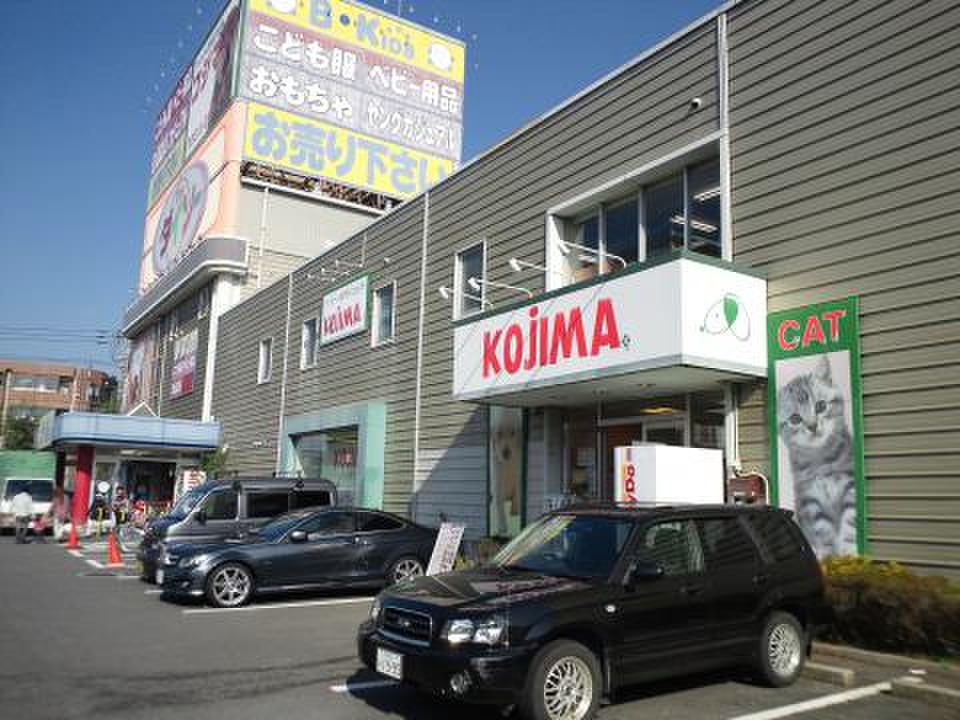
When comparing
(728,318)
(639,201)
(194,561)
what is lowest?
(194,561)

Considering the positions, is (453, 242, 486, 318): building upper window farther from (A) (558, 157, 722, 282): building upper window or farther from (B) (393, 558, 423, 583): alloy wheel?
(B) (393, 558, 423, 583): alloy wheel

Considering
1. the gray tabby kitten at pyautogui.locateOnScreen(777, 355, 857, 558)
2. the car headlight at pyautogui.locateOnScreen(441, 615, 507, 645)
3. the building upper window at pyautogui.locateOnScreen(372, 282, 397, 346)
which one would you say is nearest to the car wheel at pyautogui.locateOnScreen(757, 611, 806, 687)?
the gray tabby kitten at pyautogui.locateOnScreen(777, 355, 857, 558)

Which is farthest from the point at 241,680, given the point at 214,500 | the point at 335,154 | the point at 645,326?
the point at 335,154

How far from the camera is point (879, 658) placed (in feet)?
24.6

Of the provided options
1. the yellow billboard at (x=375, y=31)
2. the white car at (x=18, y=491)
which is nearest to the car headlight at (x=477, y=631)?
the white car at (x=18, y=491)

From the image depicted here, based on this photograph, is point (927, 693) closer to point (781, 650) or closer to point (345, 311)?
point (781, 650)

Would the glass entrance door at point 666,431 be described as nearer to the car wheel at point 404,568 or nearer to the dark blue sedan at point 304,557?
the dark blue sedan at point 304,557

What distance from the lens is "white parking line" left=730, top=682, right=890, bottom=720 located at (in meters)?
6.07

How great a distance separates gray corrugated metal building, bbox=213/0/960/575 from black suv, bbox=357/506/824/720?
95.5 inches

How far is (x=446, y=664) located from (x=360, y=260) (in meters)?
16.6

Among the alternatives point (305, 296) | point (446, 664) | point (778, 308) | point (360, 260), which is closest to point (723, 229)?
point (778, 308)

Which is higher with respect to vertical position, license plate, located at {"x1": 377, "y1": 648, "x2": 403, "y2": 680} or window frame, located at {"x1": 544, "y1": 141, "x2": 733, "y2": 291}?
window frame, located at {"x1": 544, "y1": 141, "x2": 733, "y2": 291}

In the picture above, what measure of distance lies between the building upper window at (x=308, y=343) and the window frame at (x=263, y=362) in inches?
110

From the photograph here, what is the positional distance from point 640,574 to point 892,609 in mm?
3013
